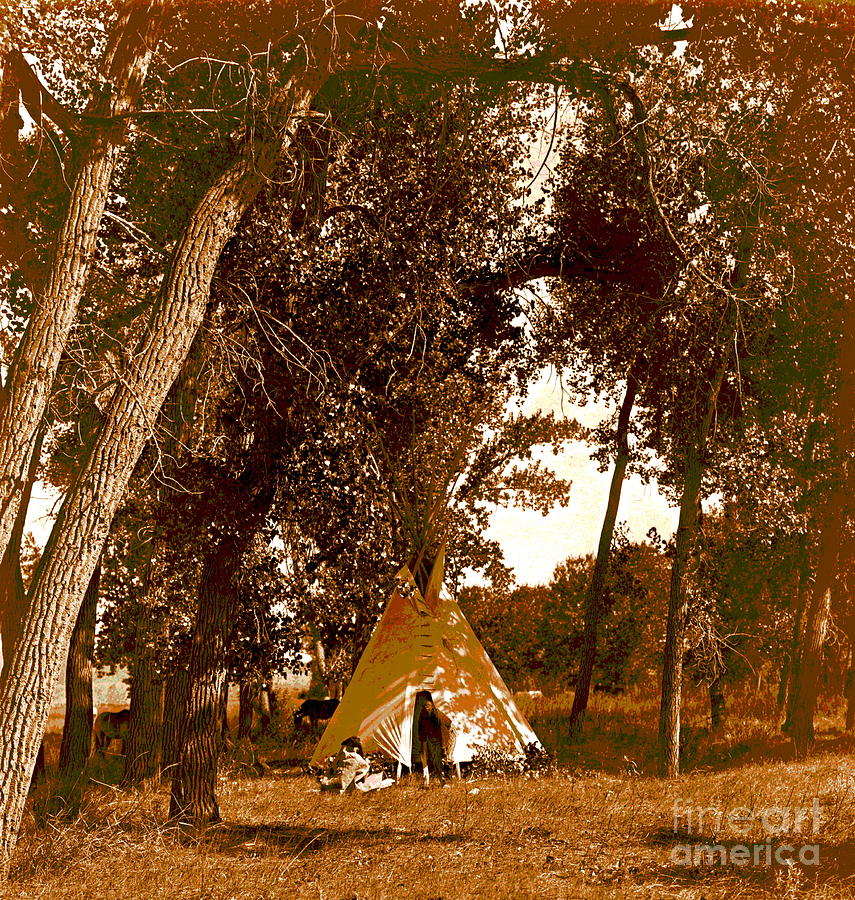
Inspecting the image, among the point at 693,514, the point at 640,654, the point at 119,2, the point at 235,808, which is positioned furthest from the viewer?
the point at 640,654

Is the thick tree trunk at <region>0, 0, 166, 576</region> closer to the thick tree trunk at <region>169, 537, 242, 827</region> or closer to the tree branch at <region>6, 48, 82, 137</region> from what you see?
the tree branch at <region>6, 48, 82, 137</region>

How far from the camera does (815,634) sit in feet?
58.2

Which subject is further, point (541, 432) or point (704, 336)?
point (541, 432)

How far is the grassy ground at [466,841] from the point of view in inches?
282

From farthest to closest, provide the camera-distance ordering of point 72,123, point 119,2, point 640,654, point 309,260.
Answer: point 640,654
point 309,260
point 119,2
point 72,123

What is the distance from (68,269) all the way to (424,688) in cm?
1133

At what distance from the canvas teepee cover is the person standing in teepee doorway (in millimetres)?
199

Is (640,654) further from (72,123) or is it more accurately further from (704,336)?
(72,123)

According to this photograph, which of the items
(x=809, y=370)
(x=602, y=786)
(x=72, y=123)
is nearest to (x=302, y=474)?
(x=72, y=123)

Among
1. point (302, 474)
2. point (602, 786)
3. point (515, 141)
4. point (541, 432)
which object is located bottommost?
point (602, 786)

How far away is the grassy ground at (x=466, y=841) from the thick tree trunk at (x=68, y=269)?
3042mm

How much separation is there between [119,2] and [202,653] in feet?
22.0

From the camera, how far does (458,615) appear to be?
17.5m

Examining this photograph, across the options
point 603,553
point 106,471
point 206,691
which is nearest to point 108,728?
point 603,553
